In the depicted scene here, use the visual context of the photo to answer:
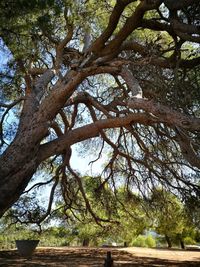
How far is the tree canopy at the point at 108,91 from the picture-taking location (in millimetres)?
5227

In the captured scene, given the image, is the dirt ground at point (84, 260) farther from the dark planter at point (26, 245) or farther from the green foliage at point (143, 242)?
the green foliage at point (143, 242)

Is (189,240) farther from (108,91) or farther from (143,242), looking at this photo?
(108,91)

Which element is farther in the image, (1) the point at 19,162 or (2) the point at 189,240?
(2) the point at 189,240

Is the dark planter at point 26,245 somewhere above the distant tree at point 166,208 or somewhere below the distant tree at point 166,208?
below

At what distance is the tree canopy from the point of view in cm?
523

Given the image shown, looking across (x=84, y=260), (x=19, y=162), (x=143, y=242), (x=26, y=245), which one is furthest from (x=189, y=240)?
(x=19, y=162)

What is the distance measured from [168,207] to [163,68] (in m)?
3.45

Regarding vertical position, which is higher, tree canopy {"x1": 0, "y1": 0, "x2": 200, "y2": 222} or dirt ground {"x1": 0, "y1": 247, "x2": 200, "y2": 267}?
tree canopy {"x1": 0, "y1": 0, "x2": 200, "y2": 222}

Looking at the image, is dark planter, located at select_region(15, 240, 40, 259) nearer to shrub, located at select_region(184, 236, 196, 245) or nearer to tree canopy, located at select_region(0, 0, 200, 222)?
tree canopy, located at select_region(0, 0, 200, 222)

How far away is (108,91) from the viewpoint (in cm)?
866

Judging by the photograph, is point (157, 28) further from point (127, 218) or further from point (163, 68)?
point (127, 218)

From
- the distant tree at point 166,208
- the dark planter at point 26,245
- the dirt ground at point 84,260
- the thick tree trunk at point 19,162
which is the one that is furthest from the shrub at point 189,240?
the thick tree trunk at point 19,162

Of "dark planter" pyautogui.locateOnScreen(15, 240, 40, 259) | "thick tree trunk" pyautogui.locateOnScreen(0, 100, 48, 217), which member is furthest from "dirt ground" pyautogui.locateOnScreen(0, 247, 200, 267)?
"thick tree trunk" pyautogui.locateOnScreen(0, 100, 48, 217)

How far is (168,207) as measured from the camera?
28.8 ft
